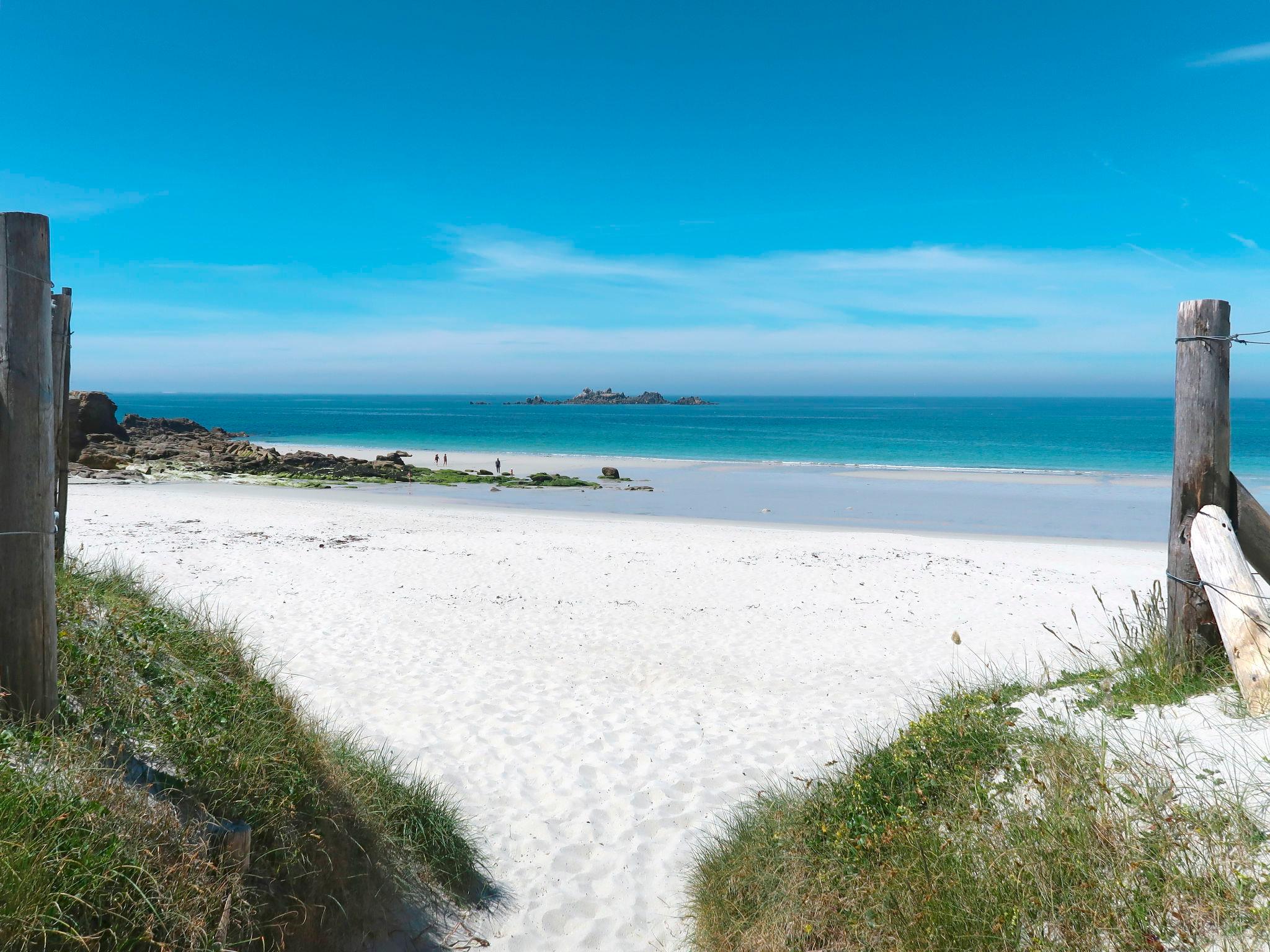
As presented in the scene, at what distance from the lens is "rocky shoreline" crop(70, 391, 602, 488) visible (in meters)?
31.5

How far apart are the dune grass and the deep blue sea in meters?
42.0

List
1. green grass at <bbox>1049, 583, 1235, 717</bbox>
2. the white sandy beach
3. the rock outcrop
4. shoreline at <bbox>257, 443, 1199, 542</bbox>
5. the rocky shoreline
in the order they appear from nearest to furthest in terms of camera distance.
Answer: green grass at <bbox>1049, 583, 1235, 717</bbox>
the white sandy beach
shoreline at <bbox>257, 443, 1199, 542</bbox>
the rocky shoreline
the rock outcrop

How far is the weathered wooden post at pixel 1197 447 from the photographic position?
14.9 ft

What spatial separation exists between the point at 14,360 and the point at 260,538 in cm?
1349

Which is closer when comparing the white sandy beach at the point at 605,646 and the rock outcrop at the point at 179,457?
the white sandy beach at the point at 605,646

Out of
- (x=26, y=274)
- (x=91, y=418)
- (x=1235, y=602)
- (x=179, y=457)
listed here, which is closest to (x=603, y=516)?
(x=1235, y=602)

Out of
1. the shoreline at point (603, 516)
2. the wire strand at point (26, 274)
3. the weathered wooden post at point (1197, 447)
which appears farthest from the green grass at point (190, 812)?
the shoreline at point (603, 516)

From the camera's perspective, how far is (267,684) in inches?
175

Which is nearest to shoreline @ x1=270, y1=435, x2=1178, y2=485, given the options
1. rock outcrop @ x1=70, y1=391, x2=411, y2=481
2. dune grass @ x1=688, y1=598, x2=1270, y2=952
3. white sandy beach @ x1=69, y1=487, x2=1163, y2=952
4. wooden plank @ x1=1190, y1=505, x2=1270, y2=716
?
rock outcrop @ x1=70, y1=391, x2=411, y2=481

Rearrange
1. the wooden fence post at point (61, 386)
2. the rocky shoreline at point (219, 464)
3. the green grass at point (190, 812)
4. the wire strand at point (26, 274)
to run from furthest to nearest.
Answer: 1. the rocky shoreline at point (219, 464)
2. the wooden fence post at point (61, 386)
3. the wire strand at point (26, 274)
4. the green grass at point (190, 812)

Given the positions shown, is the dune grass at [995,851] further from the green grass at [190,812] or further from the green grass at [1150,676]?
the green grass at [190,812]

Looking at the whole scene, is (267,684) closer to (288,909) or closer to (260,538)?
(288,909)

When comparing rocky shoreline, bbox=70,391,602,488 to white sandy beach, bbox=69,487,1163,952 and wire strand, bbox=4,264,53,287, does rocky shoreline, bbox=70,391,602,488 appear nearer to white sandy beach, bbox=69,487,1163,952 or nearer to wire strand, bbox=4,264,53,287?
white sandy beach, bbox=69,487,1163,952

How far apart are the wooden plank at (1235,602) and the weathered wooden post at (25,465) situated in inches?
205
